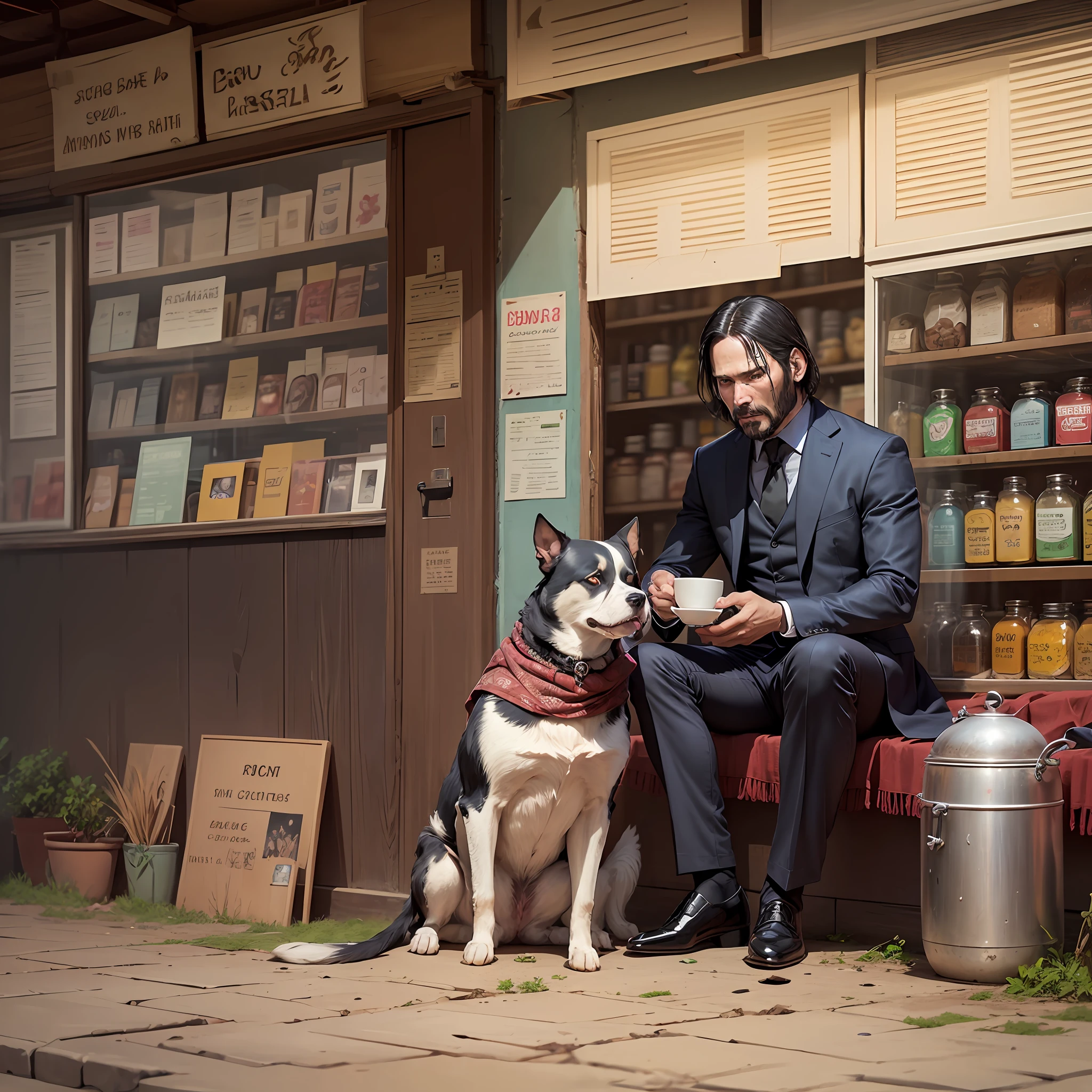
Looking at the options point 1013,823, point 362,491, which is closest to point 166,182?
point 362,491

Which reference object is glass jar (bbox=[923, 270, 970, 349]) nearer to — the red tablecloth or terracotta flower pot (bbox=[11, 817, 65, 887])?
the red tablecloth

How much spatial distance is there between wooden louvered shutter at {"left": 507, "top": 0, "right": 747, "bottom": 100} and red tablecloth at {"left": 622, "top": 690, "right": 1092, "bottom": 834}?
2.00 m

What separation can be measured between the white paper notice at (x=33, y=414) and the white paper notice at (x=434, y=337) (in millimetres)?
1768

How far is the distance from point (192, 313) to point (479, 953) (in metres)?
3.02

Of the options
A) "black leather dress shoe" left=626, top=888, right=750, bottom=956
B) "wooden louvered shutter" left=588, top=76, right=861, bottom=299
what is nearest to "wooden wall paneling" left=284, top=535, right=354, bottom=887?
"wooden louvered shutter" left=588, top=76, right=861, bottom=299

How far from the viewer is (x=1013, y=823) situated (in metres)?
2.91

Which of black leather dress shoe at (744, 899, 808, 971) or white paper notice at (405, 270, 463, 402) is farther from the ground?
white paper notice at (405, 270, 463, 402)

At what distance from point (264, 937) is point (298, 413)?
1.93 metres

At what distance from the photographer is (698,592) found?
324cm

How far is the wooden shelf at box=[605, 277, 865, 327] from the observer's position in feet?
14.8

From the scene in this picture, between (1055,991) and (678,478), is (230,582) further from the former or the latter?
(1055,991)

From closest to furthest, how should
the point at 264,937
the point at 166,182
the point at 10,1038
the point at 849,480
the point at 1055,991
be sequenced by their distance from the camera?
the point at 10,1038 → the point at 1055,991 → the point at 849,480 → the point at 264,937 → the point at 166,182

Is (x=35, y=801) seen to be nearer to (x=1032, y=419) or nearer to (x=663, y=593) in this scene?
(x=663, y=593)

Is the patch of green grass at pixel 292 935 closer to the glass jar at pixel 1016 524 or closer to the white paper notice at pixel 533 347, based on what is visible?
the white paper notice at pixel 533 347
